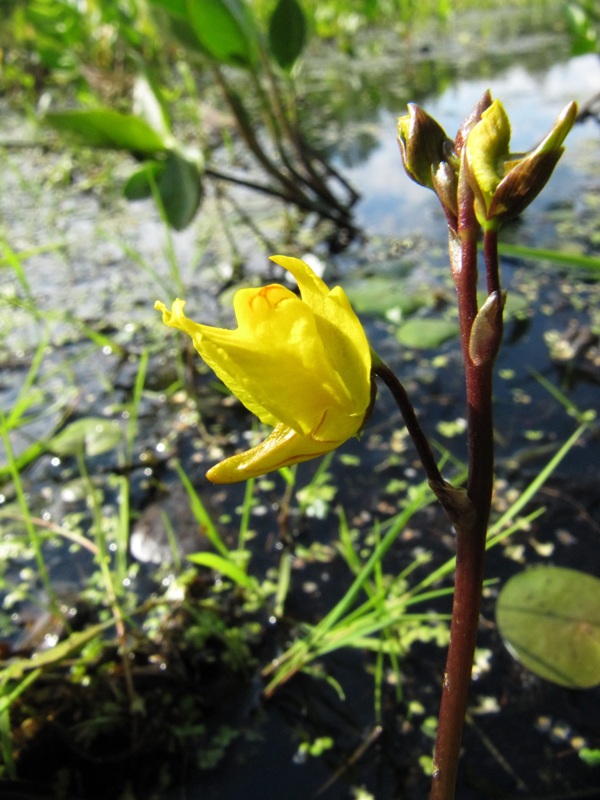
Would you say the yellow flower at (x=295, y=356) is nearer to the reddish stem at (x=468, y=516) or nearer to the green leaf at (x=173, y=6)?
the reddish stem at (x=468, y=516)

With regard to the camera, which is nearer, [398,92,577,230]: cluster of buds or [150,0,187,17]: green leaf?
[398,92,577,230]: cluster of buds

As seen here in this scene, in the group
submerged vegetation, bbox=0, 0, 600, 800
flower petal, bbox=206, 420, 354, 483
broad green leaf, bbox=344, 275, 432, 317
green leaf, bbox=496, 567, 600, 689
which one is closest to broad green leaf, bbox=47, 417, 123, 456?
submerged vegetation, bbox=0, 0, 600, 800

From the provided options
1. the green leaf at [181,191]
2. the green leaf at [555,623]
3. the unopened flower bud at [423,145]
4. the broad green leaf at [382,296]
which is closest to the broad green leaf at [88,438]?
Answer: the green leaf at [181,191]

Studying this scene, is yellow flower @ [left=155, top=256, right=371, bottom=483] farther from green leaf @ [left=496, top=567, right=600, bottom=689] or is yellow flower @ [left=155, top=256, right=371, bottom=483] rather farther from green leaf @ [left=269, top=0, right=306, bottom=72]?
green leaf @ [left=269, top=0, right=306, bottom=72]

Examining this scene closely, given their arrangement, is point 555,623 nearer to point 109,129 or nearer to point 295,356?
point 295,356

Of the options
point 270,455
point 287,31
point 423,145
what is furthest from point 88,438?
point 287,31

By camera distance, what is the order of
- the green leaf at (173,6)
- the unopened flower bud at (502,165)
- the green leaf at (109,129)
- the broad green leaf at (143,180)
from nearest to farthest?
1. the unopened flower bud at (502,165)
2. the green leaf at (109,129)
3. the broad green leaf at (143,180)
4. the green leaf at (173,6)

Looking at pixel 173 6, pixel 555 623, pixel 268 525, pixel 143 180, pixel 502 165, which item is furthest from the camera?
pixel 173 6
